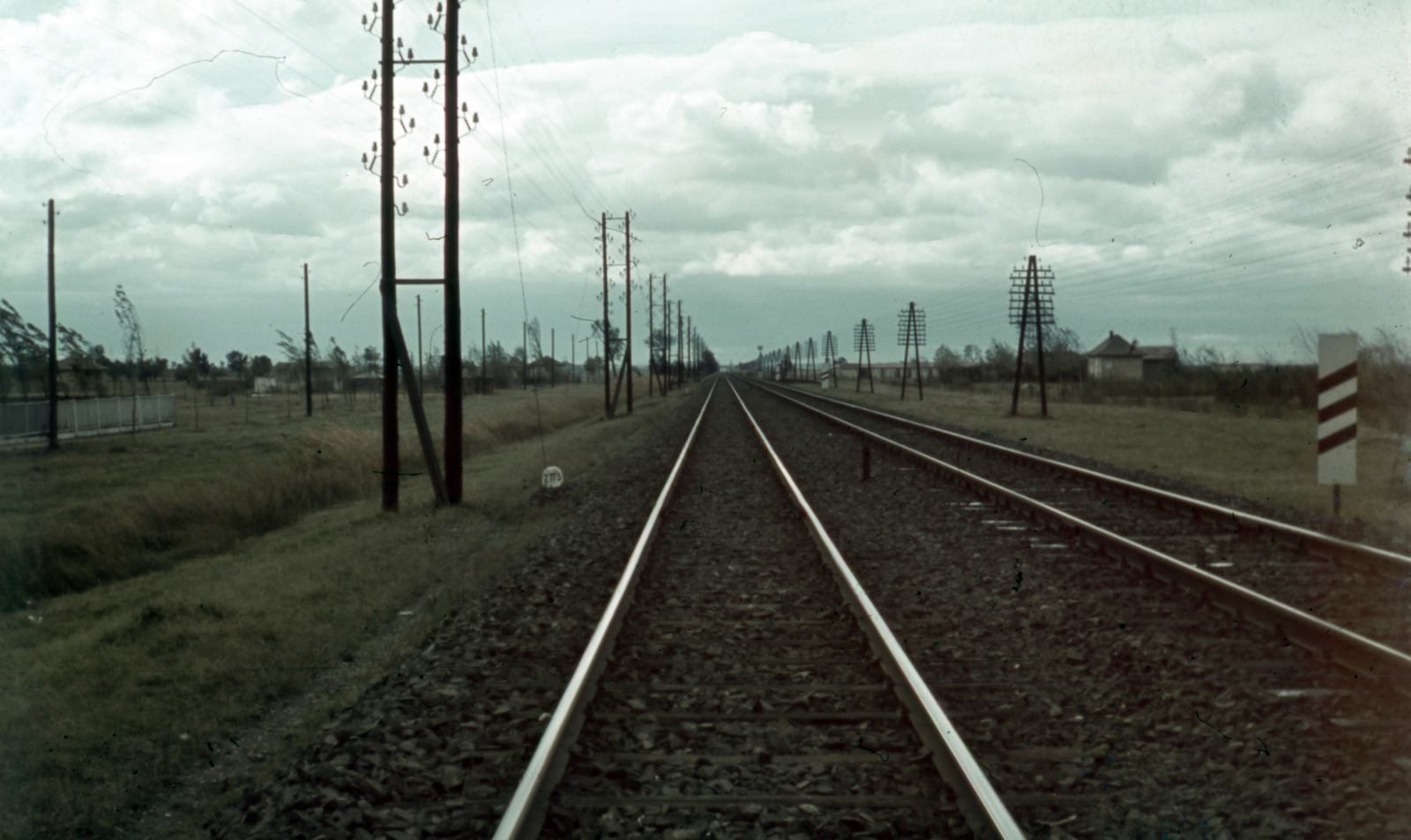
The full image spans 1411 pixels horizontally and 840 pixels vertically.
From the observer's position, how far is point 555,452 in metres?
24.0

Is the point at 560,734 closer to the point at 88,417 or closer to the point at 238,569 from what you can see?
the point at 238,569

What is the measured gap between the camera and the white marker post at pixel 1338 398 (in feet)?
32.3

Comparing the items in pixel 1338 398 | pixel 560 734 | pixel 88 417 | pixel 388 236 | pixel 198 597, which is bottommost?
pixel 198 597

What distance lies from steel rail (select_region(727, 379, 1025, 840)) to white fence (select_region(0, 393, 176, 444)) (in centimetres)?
3383

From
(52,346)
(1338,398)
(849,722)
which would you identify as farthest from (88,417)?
(1338,398)

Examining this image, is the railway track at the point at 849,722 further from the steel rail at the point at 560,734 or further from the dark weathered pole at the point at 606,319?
the dark weathered pole at the point at 606,319

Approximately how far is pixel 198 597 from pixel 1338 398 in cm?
1172

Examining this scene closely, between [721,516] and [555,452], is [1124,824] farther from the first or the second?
[555,452]

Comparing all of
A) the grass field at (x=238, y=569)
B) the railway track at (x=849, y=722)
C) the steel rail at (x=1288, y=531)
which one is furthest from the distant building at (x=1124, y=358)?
the railway track at (x=849, y=722)

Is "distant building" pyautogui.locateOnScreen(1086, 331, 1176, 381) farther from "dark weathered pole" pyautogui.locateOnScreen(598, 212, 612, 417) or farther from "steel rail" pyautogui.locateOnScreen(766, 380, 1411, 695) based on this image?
"steel rail" pyautogui.locateOnScreen(766, 380, 1411, 695)

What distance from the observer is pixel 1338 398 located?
984 centimetres

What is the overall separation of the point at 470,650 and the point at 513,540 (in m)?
4.96

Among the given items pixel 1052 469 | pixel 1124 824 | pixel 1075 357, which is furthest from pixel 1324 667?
pixel 1075 357

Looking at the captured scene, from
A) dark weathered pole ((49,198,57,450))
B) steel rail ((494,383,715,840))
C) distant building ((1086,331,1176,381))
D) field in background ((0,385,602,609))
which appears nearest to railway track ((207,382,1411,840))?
steel rail ((494,383,715,840))
